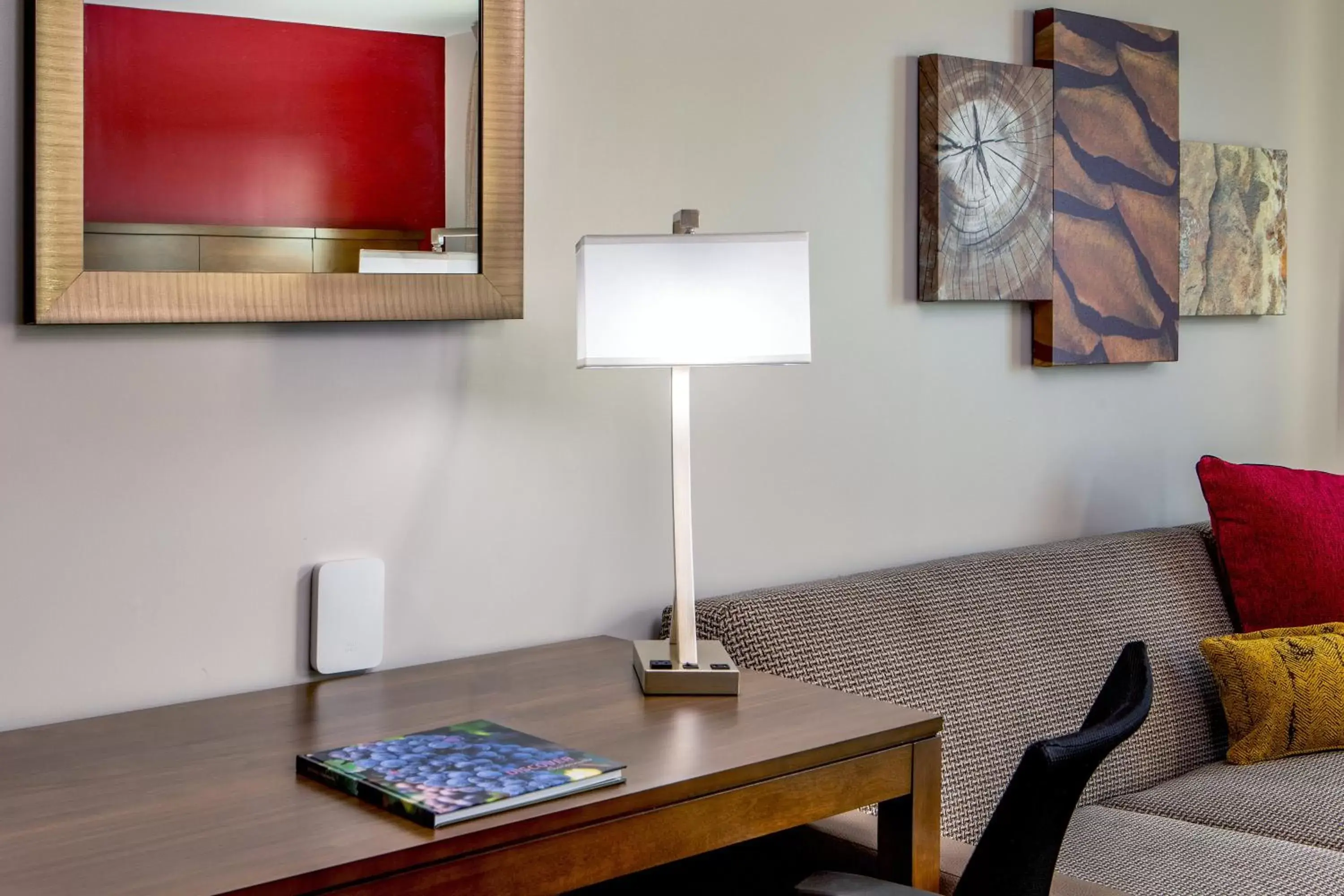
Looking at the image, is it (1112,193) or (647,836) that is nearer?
(647,836)

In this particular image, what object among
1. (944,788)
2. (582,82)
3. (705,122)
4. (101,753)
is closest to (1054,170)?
(705,122)

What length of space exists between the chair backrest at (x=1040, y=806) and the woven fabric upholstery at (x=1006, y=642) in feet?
2.26

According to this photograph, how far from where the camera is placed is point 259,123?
1.62 metres

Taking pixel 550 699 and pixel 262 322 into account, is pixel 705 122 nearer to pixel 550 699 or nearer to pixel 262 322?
pixel 262 322

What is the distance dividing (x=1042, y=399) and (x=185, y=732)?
1.75 metres

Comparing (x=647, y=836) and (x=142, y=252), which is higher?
(x=142, y=252)

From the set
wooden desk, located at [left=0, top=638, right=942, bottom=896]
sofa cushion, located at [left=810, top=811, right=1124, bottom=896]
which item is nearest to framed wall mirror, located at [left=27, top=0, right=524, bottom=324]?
wooden desk, located at [left=0, top=638, right=942, bottom=896]

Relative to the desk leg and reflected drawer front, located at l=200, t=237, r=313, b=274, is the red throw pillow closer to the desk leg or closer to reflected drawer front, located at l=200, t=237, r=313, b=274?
the desk leg

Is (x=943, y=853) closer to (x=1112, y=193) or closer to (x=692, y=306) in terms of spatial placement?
(x=692, y=306)

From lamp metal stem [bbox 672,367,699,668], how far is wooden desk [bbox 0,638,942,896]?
0.09 m

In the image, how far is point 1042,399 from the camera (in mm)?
2650

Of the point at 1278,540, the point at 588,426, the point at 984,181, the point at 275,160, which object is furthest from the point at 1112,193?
the point at 275,160

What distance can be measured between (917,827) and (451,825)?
0.61 m

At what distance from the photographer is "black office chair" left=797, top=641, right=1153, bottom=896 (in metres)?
1.16
